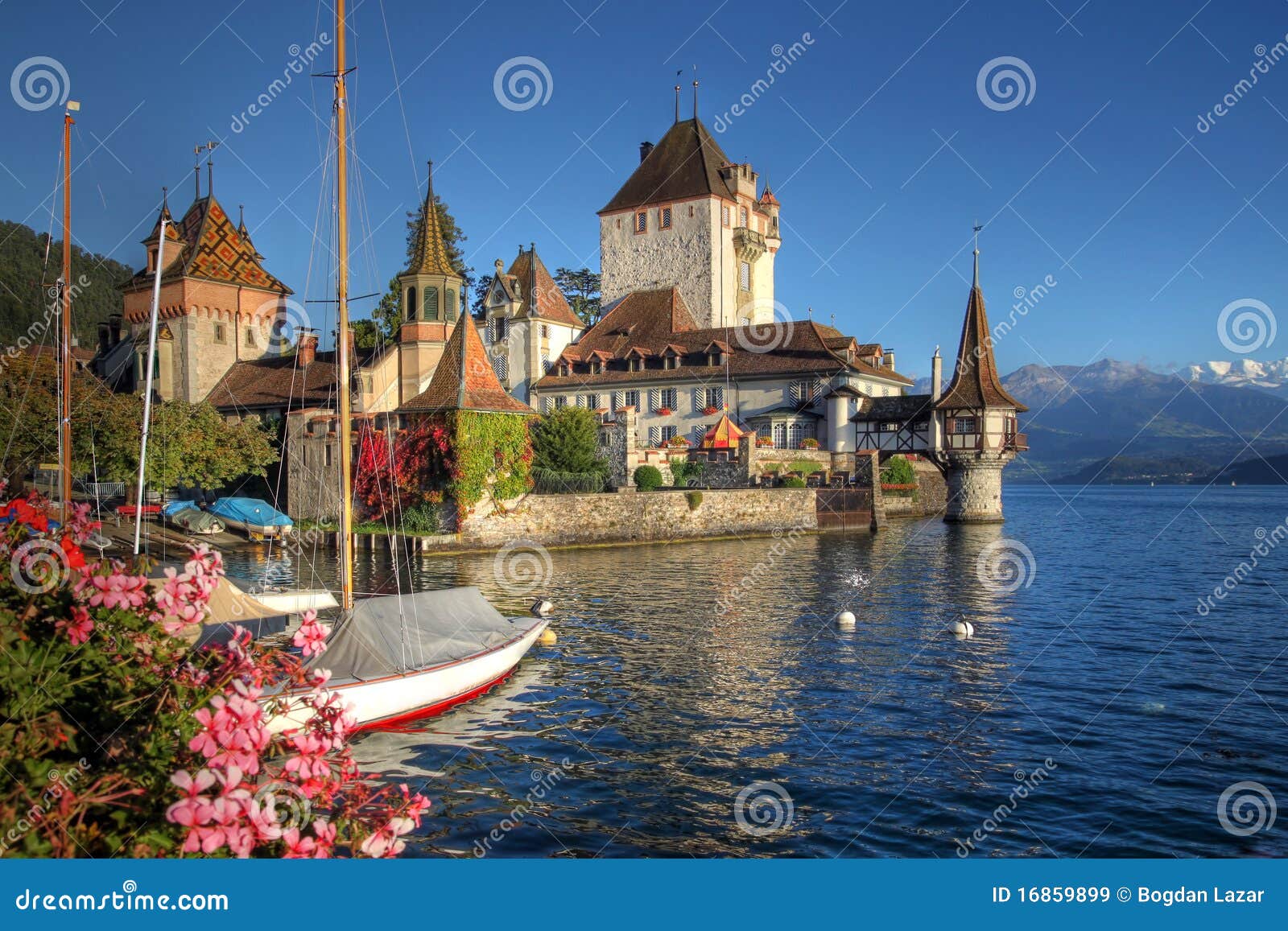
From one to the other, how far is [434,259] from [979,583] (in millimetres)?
38714

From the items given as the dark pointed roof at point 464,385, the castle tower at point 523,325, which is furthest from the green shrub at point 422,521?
the castle tower at point 523,325

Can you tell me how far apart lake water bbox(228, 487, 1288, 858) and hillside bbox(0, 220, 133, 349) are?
33.4m

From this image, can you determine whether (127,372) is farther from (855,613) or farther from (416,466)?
(855,613)

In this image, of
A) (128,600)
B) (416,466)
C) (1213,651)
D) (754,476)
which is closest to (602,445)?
(754,476)

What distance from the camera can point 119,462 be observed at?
4441 cm

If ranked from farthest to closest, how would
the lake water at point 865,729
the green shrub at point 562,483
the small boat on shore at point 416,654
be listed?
the green shrub at point 562,483
the small boat on shore at point 416,654
the lake water at point 865,729

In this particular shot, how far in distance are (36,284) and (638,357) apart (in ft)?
151

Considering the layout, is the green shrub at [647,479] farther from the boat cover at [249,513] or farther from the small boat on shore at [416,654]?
the small boat on shore at [416,654]

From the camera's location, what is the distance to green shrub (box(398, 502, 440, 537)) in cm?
4134

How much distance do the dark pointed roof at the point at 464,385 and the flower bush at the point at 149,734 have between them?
33.5 meters

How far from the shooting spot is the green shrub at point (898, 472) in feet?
200

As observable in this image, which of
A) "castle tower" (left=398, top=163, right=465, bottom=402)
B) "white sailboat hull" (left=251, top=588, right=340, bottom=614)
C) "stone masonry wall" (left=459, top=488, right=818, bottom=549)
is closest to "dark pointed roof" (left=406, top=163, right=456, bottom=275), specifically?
"castle tower" (left=398, top=163, right=465, bottom=402)

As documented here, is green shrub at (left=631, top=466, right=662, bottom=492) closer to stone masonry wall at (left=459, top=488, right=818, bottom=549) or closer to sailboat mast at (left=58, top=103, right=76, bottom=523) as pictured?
stone masonry wall at (left=459, top=488, right=818, bottom=549)

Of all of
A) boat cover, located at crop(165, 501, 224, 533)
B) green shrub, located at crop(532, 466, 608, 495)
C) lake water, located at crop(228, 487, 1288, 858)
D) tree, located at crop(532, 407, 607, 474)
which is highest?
tree, located at crop(532, 407, 607, 474)
